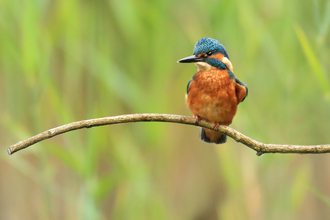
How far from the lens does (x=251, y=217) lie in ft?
6.83

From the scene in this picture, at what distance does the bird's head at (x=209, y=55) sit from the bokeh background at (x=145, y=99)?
58 centimetres

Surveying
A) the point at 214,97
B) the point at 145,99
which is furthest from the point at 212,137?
the point at 145,99

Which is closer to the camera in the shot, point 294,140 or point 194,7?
point 294,140

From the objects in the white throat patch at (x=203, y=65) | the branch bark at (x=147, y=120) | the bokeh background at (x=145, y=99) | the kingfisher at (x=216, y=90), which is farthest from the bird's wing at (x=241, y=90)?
the bokeh background at (x=145, y=99)

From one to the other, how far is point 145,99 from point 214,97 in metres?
0.73

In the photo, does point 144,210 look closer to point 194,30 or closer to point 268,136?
point 268,136

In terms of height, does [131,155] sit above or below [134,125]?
below

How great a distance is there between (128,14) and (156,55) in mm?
272

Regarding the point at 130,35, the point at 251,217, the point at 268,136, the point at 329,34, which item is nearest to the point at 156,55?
the point at 130,35

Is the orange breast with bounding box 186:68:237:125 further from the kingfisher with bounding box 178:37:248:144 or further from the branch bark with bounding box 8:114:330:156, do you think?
the branch bark with bounding box 8:114:330:156

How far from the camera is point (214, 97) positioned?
1.34 metres

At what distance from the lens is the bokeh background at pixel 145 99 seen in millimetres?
1812

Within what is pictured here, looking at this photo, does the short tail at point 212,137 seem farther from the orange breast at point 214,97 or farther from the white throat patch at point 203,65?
the white throat patch at point 203,65

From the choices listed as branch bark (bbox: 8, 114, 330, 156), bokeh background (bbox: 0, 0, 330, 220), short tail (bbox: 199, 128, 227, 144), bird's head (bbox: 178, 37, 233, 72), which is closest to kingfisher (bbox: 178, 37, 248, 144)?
bird's head (bbox: 178, 37, 233, 72)
